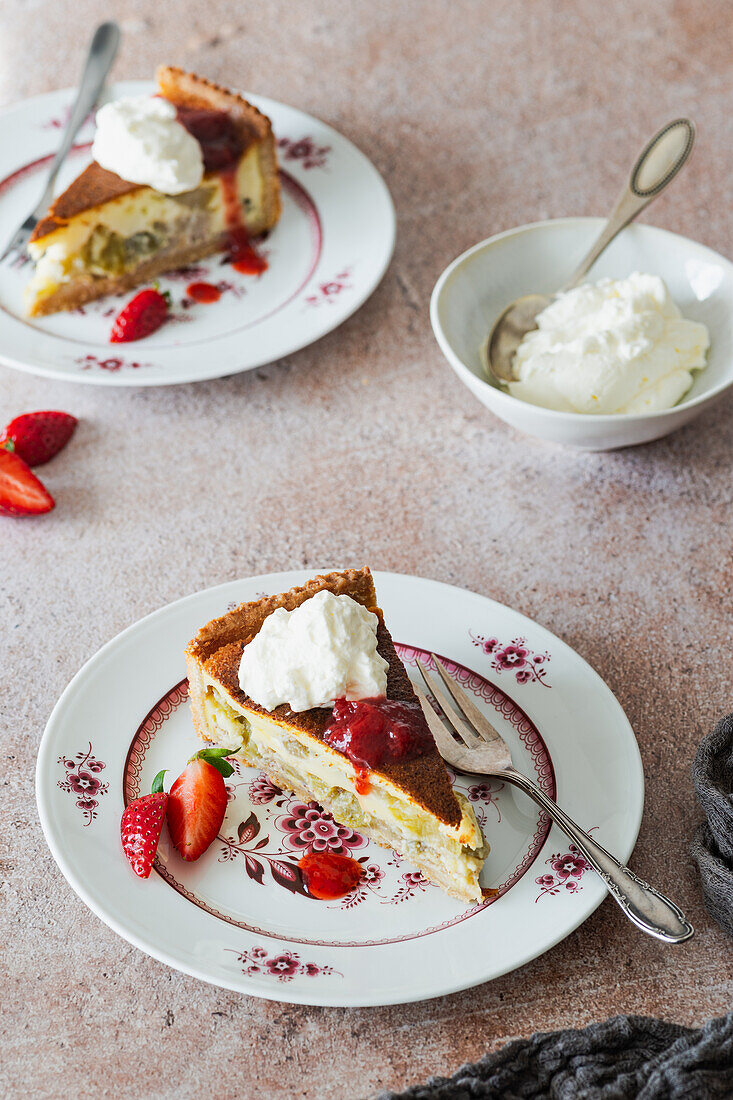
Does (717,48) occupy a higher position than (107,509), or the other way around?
(717,48)

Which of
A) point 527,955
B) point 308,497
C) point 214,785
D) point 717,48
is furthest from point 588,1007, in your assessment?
point 717,48

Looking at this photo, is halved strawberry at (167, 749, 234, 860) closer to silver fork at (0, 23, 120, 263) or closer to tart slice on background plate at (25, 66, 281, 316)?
tart slice on background plate at (25, 66, 281, 316)

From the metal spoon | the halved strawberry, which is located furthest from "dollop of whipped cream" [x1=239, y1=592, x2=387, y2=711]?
the metal spoon

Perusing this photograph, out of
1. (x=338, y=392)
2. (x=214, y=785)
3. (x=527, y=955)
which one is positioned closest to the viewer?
(x=527, y=955)

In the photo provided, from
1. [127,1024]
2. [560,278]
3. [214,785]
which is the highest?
[560,278]

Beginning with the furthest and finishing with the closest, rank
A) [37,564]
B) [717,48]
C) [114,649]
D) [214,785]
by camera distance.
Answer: [717,48], [37,564], [114,649], [214,785]

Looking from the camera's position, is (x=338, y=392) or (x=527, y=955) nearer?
(x=527, y=955)

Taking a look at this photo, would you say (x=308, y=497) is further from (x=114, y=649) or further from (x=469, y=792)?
(x=469, y=792)

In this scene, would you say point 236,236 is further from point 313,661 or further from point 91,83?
point 313,661
